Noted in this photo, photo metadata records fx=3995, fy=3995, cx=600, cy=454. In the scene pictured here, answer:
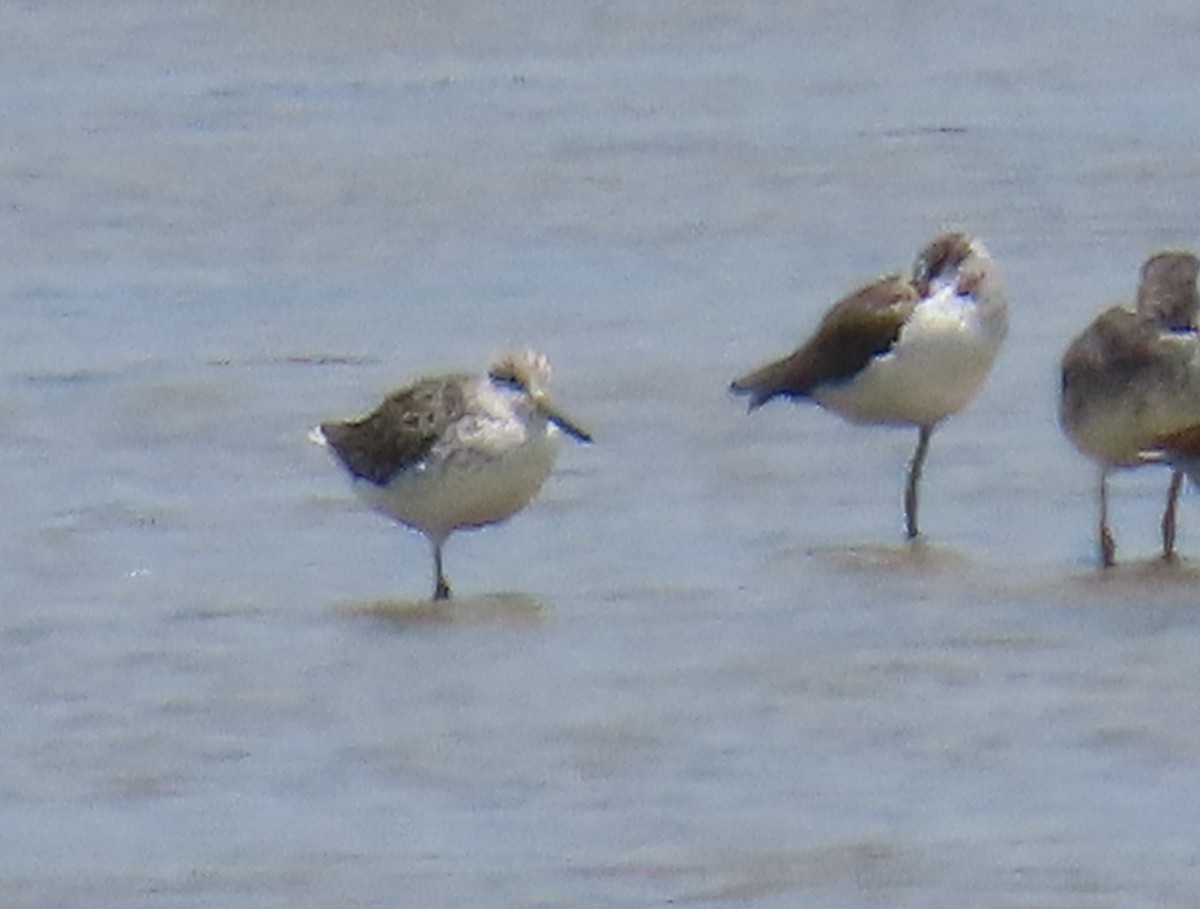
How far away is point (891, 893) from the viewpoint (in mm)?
8172

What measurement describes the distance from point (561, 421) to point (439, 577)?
2.20 ft

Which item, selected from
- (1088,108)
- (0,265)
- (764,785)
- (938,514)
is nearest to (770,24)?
(1088,108)

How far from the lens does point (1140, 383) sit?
11977 millimetres

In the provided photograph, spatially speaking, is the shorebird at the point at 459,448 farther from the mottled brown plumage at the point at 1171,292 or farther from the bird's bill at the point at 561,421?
the mottled brown plumage at the point at 1171,292

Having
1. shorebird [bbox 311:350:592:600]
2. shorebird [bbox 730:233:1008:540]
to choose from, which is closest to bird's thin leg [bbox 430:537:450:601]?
shorebird [bbox 311:350:592:600]

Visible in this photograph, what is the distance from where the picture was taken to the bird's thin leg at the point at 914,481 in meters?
12.3

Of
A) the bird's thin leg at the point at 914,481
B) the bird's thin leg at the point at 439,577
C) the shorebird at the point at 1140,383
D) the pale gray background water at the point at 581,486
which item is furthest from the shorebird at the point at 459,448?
the shorebird at the point at 1140,383

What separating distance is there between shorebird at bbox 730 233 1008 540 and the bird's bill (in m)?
1.30

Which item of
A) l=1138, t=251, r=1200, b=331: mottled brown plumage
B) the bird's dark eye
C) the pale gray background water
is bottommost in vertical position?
the pale gray background water

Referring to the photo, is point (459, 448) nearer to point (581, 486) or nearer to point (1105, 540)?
point (581, 486)

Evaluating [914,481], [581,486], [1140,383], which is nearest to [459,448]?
[581,486]

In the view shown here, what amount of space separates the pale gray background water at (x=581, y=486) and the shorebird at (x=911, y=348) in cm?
29

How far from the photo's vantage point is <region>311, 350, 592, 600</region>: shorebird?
11.8 meters

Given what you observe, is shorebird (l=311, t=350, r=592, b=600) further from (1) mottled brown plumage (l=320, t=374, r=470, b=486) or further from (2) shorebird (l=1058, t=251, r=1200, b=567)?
(2) shorebird (l=1058, t=251, r=1200, b=567)
